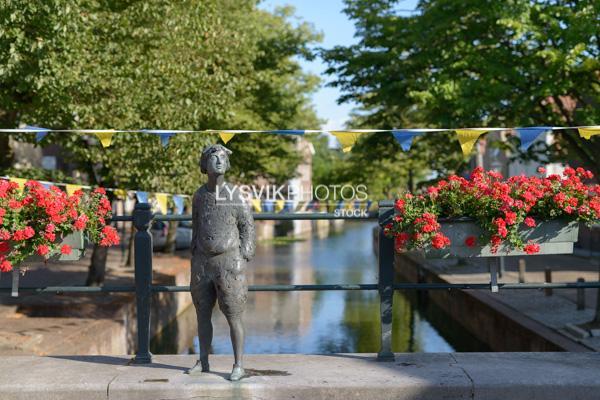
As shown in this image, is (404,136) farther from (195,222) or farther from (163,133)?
(195,222)

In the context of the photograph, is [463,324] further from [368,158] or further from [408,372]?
[408,372]

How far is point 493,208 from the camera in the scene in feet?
20.0

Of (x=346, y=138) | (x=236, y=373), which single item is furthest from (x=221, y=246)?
(x=346, y=138)

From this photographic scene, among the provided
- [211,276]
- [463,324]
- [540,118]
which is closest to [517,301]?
[463,324]

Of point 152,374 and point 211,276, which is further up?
point 211,276

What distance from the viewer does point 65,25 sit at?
42.1ft

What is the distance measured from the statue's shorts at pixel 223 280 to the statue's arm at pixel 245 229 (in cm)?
7

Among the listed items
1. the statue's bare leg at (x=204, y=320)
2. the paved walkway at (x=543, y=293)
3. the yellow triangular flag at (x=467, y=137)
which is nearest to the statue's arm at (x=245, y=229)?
the statue's bare leg at (x=204, y=320)

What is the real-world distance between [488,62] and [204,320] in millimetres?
14818

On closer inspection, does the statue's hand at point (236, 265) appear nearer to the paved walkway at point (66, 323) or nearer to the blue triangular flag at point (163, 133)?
the blue triangular flag at point (163, 133)

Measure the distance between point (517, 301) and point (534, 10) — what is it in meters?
7.16

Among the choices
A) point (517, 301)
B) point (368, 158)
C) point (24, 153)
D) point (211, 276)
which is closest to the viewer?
point (211, 276)

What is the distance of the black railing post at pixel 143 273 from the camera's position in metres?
6.39

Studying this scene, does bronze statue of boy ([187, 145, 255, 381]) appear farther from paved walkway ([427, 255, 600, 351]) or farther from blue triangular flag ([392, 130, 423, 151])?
paved walkway ([427, 255, 600, 351])
